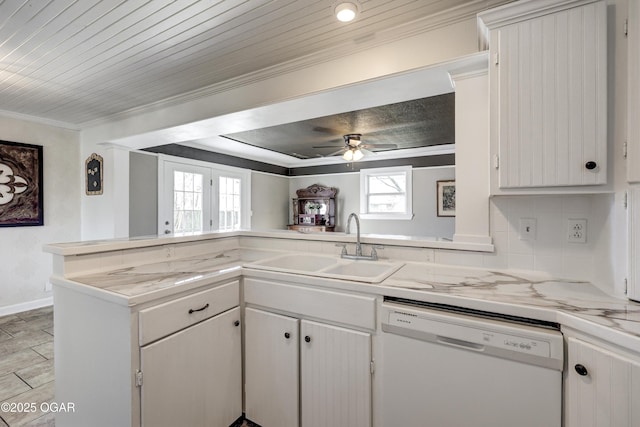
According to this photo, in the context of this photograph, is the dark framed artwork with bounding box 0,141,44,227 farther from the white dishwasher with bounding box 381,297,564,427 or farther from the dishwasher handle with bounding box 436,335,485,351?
the dishwasher handle with bounding box 436,335,485,351

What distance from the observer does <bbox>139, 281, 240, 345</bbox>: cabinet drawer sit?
4.17 ft

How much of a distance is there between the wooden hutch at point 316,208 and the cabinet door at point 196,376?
14.2ft

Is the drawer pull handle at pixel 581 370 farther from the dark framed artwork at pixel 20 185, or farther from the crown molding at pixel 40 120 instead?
the crown molding at pixel 40 120

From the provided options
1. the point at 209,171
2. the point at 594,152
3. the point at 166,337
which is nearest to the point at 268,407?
the point at 166,337

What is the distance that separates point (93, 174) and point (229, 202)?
207 centimetres

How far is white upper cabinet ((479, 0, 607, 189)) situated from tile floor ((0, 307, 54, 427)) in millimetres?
2937

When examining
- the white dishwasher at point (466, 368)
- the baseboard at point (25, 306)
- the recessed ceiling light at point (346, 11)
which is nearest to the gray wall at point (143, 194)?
the baseboard at point (25, 306)

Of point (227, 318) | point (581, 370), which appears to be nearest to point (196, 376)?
point (227, 318)

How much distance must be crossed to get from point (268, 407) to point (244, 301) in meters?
0.59

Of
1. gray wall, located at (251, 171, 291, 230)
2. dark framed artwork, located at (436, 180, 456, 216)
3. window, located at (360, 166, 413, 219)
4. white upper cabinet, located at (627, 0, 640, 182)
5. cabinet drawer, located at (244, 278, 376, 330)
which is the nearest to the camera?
white upper cabinet, located at (627, 0, 640, 182)

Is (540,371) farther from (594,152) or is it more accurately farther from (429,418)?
(594,152)

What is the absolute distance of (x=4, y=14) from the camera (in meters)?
1.66

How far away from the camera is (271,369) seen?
162 centimetres

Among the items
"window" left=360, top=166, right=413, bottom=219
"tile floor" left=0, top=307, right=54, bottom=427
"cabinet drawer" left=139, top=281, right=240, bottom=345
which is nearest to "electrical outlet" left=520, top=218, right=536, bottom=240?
"cabinet drawer" left=139, top=281, right=240, bottom=345
